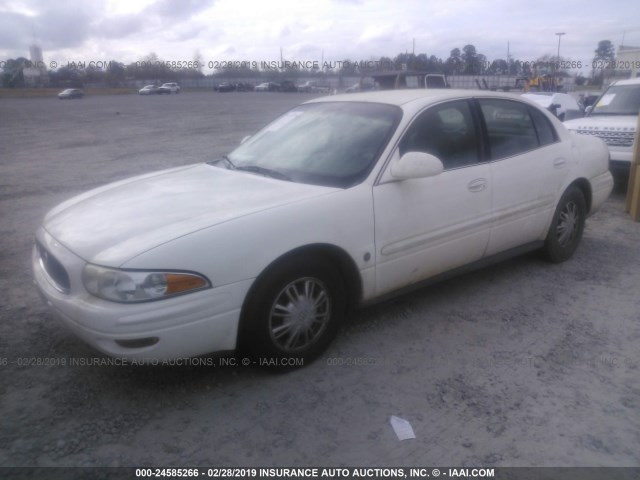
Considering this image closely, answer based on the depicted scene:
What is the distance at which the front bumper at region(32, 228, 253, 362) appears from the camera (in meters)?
2.70

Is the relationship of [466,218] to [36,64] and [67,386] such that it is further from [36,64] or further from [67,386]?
[36,64]

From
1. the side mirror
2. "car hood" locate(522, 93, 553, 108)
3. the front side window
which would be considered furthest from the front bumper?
"car hood" locate(522, 93, 553, 108)

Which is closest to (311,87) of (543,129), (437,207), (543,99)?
(543,99)

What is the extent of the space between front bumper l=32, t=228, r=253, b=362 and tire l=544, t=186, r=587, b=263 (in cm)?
323

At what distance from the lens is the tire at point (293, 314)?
302 centimetres

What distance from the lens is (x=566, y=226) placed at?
5.07 meters

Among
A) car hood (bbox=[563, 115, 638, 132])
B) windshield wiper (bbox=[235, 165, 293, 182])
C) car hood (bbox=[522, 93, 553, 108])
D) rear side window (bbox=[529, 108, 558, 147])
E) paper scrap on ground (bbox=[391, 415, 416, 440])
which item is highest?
rear side window (bbox=[529, 108, 558, 147])

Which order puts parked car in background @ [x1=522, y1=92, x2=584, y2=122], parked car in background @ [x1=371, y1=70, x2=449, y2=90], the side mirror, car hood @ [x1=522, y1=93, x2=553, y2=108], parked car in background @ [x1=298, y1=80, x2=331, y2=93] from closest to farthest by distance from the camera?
the side mirror < parked car in background @ [x1=522, y1=92, x2=584, y2=122] < car hood @ [x1=522, y1=93, x2=553, y2=108] < parked car in background @ [x1=371, y1=70, x2=449, y2=90] < parked car in background @ [x1=298, y1=80, x2=331, y2=93]

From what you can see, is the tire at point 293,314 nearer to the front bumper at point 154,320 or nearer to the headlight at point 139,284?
the front bumper at point 154,320

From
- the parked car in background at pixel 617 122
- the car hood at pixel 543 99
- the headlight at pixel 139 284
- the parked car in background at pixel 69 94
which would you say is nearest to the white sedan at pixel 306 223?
the headlight at pixel 139 284

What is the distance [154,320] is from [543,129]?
3.75m

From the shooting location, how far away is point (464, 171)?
13.2 ft

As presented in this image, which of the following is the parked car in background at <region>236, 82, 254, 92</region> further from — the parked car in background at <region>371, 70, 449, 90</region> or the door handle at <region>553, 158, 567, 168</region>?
the door handle at <region>553, 158, 567, 168</region>

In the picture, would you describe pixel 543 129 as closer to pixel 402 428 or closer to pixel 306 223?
pixel 306 223
